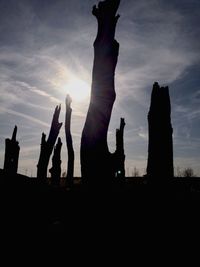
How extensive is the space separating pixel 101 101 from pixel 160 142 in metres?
5.85

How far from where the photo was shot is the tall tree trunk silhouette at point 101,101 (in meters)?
5.79

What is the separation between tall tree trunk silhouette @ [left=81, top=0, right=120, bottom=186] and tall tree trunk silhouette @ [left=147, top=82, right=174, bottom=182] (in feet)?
18.0

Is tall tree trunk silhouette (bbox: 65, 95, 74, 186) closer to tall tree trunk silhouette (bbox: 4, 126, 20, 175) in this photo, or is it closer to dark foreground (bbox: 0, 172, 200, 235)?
tall tree trunk silhouette (bbox: 4, 126, 20, 175)

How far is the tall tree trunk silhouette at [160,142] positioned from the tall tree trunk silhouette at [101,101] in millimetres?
5474

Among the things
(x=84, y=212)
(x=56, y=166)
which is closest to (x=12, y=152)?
(x=56, y=166)

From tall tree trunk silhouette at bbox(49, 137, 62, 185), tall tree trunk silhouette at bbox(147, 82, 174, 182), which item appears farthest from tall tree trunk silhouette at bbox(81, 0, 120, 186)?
tall tree trunk silhouette at bbox(49, 137, 62, 185)

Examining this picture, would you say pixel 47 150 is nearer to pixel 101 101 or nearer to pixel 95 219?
pixel 101 101

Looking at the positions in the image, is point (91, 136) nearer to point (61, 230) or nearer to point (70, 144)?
point (61, 230)

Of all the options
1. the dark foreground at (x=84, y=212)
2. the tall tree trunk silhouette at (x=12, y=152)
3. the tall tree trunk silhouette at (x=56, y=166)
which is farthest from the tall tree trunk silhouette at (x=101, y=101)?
the tall tree trunk silhouette at (x=12, y=152)

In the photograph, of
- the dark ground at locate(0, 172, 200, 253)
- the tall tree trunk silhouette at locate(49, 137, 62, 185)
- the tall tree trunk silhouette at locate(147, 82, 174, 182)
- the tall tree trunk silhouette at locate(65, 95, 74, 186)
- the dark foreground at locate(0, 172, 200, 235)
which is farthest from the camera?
the tall tree trunk silhouette at locate(49, 137, 62, 185)

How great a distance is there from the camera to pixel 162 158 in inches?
435

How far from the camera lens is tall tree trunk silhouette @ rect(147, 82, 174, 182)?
10.8 metres

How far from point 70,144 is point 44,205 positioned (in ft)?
34.0

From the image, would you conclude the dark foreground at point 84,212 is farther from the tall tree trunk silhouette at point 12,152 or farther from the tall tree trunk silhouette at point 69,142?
the tall tree trunk silhouette at point 12,152
